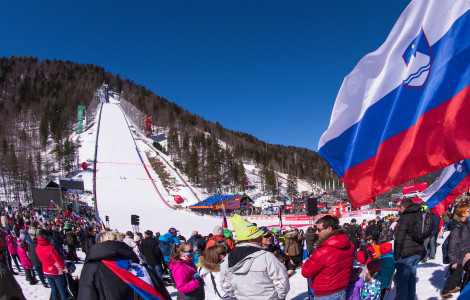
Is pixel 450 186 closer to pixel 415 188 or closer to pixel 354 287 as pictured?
pixel 354 287

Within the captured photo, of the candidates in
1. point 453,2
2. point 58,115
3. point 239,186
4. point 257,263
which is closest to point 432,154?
point 453,2

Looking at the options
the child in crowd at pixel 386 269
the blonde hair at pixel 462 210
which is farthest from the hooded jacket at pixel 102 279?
the blonde hair at pixel 462 210

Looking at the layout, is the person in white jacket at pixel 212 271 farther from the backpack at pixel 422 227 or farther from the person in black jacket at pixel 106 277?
the backpack at pixel 422 227

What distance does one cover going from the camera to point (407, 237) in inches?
146

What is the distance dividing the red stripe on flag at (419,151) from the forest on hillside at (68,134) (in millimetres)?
A: 63207

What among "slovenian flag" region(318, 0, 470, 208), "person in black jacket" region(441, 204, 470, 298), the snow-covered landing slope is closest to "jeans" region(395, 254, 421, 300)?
"person in black jacket" region(441, 204, 470, 298)

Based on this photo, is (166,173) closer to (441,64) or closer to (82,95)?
(441,64)

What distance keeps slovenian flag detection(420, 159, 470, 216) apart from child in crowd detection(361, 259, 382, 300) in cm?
238

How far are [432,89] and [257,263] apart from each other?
2.17 m

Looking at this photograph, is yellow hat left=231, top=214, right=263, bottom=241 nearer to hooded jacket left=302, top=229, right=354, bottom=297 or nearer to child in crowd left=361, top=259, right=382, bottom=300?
hooded jacket left=302, top=229, right=354, bottom=297

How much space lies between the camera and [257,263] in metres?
2.74

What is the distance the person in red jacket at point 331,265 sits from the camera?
273 cm

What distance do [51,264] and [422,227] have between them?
530 cm

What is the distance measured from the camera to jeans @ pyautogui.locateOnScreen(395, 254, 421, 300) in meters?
3.65
